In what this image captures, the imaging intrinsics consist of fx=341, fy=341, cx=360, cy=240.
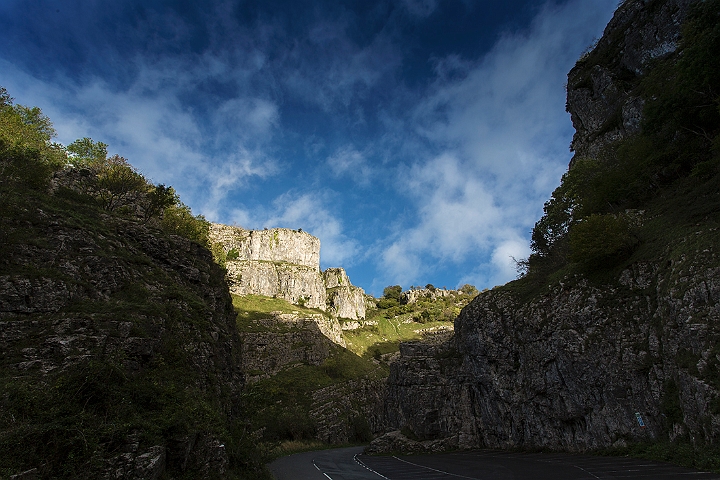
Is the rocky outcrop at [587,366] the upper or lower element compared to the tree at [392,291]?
lower

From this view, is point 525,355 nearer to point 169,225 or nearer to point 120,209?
point 169,225

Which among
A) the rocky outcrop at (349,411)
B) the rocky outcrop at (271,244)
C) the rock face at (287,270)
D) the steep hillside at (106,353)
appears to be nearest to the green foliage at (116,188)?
the steep hillside at (106,353)

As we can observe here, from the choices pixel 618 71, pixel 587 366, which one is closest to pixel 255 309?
pixel 587 366

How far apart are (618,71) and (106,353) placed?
57.2 metres

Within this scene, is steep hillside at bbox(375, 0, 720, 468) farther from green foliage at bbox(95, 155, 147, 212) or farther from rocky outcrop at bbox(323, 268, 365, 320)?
rocky outcrop at bbox(323, 268, 365, 320)

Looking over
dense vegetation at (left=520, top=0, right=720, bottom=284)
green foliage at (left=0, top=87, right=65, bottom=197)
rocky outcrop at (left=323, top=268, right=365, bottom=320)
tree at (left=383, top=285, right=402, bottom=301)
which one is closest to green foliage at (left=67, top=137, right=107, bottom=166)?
green foliage at (left=0, top=87, right=65, bottom=197)

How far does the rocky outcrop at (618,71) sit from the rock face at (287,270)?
93320 millimetres

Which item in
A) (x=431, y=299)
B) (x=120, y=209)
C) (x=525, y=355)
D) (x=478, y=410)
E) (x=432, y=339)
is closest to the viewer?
(x=525, y=355)

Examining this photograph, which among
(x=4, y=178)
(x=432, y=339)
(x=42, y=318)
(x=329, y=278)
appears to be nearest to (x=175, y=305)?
(x=42, y=318)

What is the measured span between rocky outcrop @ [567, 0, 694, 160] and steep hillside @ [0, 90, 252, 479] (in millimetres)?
41672

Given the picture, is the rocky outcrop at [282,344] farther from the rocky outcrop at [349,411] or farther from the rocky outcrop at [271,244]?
the rocky outcrop at [271,244]

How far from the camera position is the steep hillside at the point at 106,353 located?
830 centimetres

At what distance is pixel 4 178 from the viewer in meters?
22.9

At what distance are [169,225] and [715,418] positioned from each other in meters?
43.8
